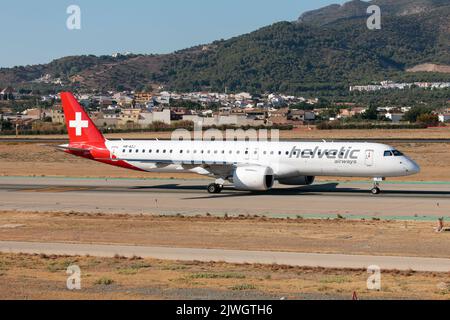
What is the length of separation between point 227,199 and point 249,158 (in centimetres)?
457

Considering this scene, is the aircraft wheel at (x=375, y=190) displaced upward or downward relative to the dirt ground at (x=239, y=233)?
upward

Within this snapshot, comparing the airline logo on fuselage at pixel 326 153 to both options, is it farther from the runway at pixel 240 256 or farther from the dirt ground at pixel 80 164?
the runway at pixel 240 256

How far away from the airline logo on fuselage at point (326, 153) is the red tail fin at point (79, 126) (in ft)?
48.7

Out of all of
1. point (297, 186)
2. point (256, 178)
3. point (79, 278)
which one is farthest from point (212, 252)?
point (297, 186)

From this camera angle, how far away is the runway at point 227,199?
46719 millimetres

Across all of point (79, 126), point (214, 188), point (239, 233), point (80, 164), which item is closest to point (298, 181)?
point (214, 188)

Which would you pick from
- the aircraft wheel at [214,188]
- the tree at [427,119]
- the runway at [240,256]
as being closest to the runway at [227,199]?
the aircraft wheel at [214,188]

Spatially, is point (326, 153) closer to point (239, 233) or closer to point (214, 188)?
point (214, 188)

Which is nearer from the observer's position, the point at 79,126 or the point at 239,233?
the point at 239,233

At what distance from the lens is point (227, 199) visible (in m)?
53.1

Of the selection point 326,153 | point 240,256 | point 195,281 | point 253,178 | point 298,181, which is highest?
point 326,153

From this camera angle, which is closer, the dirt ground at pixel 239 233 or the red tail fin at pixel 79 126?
the dirt ground at pixel 239 233
